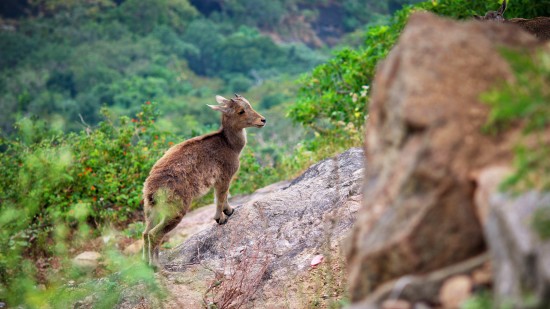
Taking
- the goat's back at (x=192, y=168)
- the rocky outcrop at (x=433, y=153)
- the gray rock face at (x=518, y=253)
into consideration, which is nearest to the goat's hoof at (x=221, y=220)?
the goat's back at (x=192, y=168)

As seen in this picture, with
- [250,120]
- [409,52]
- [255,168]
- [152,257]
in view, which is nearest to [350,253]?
[409,52]

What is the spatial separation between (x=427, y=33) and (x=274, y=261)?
15.1ft

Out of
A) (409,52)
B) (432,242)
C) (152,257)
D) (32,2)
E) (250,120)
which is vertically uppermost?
(409,52)

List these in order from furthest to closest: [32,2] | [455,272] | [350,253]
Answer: [32,2]
[350,253]
[455,272]

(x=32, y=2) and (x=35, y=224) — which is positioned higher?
(x=35, y=224)

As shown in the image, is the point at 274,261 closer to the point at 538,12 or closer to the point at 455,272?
the point at 455,272

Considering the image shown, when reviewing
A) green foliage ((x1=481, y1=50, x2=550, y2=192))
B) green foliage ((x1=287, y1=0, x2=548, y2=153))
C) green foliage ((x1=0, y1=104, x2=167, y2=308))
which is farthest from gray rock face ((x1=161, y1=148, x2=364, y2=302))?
green foliage ((x1=287, y1=0, x2=548, y2=153))

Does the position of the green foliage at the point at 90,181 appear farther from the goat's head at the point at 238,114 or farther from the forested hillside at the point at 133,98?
Answer: the goat's head at the point at 238,114

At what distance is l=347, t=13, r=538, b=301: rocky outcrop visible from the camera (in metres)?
3.37

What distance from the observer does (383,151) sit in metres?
3.84

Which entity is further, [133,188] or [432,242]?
[133,188]

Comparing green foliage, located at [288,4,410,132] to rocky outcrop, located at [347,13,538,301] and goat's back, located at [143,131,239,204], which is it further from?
rocky outcrop, located at [347,13,538,301]

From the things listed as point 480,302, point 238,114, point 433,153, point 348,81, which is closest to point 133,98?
point 348,81

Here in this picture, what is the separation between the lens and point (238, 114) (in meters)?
10.1
